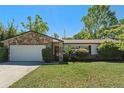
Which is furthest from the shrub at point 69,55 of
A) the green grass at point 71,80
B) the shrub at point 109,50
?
the green grass at point 71,80

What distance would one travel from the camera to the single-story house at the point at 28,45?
29.7m

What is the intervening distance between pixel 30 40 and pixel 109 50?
846cm

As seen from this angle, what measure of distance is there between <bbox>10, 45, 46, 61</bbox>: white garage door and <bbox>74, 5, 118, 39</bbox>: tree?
2205 cm

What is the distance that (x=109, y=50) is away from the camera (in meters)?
30.4

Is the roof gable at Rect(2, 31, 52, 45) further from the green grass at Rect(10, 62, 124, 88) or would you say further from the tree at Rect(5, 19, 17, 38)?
the green grass at Rect(10, 62, 124, 88)

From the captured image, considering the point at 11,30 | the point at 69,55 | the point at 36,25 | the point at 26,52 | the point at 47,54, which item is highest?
the point at 36,25

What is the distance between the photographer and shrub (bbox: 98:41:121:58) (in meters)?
30.1

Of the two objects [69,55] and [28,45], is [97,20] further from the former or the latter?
[28,45]

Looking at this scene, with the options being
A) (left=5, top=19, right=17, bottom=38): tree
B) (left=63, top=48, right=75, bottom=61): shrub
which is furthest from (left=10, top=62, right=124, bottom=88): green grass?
(left=5, top=19, right=17, bottom=38): tree

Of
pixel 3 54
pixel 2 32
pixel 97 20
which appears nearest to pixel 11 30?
pixel 2 32

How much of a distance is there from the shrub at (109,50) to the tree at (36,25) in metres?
21.0
